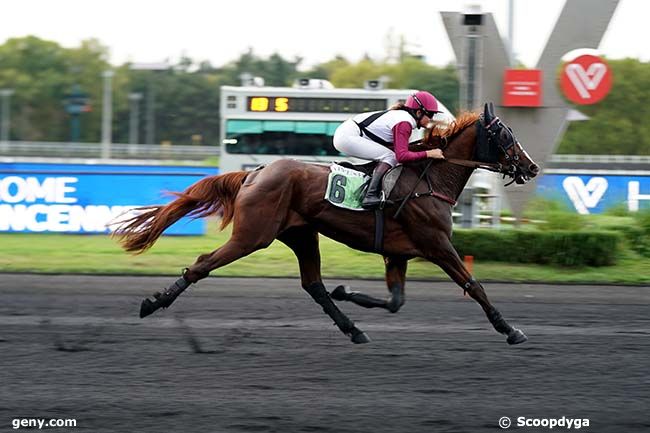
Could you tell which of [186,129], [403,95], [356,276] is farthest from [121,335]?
[186,129]

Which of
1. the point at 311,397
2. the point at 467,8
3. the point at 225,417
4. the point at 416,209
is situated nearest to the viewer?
the point at 225,417

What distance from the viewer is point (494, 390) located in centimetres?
612

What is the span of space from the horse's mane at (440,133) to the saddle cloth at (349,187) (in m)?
0.45

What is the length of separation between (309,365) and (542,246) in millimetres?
7106

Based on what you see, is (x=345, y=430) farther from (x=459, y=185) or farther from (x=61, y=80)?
(x=61, y=80)

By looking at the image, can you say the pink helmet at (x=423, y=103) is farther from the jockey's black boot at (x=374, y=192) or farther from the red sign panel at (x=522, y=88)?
the red sign panel at (x=522, y=88)

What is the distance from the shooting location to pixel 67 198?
50.1 feet

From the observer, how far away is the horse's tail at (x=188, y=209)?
26.5ft

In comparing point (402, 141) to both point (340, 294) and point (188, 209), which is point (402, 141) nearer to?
point (340, 294)

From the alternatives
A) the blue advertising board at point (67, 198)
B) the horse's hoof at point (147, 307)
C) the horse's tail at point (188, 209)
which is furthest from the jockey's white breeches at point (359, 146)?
the blue advertising board at point (67, 198)

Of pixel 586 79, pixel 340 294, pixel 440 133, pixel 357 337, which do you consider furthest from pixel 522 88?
pixel 357 337

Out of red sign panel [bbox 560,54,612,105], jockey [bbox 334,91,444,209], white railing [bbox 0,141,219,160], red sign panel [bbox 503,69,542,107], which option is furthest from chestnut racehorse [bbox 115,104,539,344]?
white railing [bbox 0,141,219,160]

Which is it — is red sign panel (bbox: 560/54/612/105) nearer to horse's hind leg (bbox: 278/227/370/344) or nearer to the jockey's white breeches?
the jockey's white breeches

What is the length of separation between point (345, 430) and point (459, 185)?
3.28 m
